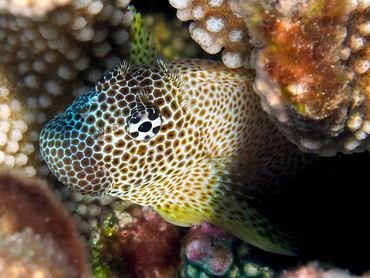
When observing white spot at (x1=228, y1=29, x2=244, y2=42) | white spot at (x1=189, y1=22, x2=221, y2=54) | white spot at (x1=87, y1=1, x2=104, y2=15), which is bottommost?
white spot at (x1=87, y1=1, x2=104, y2=15)

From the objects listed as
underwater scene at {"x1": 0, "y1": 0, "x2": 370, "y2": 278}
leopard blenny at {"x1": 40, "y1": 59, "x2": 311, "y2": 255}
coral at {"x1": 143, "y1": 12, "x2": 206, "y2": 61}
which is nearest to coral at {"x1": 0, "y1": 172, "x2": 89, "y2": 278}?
underwater scene at {"x1": 0, "y1": 0, "x2": 370, "y2": 278}

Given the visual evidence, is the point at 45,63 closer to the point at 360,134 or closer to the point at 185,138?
the point at 185,138

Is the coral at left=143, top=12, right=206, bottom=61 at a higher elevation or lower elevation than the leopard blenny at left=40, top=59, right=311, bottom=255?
higher

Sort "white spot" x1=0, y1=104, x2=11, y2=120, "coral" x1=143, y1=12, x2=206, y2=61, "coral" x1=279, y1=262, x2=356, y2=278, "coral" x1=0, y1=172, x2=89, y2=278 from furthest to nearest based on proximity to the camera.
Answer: "coral" x1=143, y1=12, x2=206, y2=61
"white spot" x1=0, y1=104, x2=11, y2=120
"coral" x1=279, y1=262, x2=356, y2=278
"coral" x1=0, y1=172, x2=89, y2=278

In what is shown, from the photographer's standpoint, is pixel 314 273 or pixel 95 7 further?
pixel 95 7

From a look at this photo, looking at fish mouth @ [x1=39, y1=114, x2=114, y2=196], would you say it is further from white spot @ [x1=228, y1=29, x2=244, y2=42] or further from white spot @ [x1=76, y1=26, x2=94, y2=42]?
white spot @ [x1=228, y1=29, x2=244, y2=42]

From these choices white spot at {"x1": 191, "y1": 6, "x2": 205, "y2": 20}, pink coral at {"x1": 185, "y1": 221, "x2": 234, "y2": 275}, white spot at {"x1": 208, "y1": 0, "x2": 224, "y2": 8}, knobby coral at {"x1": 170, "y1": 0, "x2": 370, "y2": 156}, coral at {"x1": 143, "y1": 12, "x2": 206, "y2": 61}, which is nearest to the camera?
knobby coral at {"x1": 170, "y1": 0, "x2": 370, "y2": 156}

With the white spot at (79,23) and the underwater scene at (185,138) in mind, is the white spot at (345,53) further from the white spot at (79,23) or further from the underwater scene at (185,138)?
the white spot at (79,23)

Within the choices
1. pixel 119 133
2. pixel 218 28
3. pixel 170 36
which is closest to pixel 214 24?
pixel 218 28
